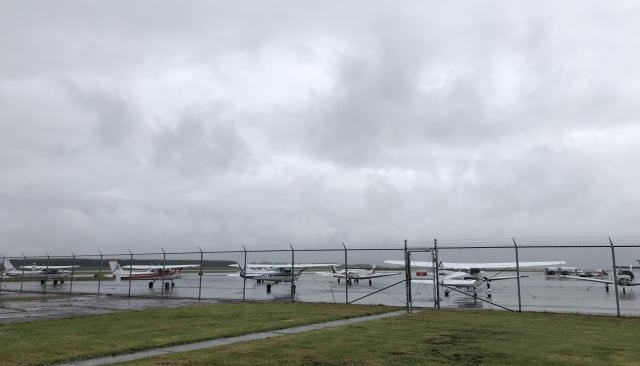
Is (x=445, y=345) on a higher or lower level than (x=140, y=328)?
higher

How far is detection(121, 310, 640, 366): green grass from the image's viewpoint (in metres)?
9.20

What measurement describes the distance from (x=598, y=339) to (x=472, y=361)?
4783mm

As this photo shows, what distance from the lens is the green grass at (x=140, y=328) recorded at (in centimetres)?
1037

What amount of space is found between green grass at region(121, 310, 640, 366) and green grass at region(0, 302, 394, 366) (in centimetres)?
183

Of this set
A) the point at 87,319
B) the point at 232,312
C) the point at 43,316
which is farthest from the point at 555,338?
the point at 43,316

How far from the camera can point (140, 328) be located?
14.0 metres

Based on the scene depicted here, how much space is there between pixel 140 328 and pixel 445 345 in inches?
334

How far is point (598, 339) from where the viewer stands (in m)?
11.9

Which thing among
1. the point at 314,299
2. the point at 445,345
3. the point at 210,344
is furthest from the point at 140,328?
the point at 314,299

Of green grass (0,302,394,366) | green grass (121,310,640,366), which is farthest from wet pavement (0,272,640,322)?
green grass (121,310,640,366)

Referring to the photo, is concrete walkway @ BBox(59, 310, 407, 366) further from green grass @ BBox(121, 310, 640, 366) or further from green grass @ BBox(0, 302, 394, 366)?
green grass @ BBox(121, 310, 640, 366)

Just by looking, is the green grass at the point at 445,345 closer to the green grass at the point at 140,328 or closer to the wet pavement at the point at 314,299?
the green grass at the point at 140,328

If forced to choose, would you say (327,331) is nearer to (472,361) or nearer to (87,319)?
(472,361)

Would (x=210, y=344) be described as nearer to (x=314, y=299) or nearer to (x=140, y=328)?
(x=140, y=328)
